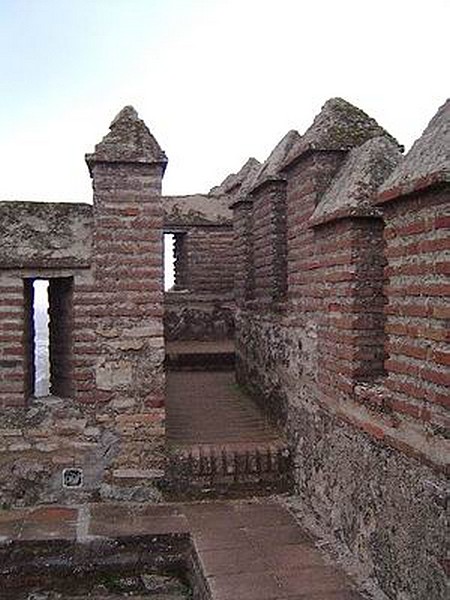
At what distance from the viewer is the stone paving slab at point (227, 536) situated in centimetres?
491

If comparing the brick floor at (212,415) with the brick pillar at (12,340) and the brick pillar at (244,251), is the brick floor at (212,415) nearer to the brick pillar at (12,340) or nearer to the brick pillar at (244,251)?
the brick pillar at (244,251)

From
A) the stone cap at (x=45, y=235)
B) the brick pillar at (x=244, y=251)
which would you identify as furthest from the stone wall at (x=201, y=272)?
the stone cap at (x=45, y=235)

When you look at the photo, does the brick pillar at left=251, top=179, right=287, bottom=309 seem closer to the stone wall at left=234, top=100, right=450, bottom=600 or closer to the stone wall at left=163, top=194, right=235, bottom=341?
the stone wall at left=234, top=100, right=450, bottom=600

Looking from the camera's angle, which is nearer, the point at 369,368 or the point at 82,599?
the point at 369,368

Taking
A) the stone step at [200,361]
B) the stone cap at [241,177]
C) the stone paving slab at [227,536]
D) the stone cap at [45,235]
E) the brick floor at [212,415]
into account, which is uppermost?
the stone cap at [241,177]

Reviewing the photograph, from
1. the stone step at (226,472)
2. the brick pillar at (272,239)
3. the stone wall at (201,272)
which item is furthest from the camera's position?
the stone wall at (201,272)

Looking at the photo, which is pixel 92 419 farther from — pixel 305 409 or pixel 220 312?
pixel 220 312

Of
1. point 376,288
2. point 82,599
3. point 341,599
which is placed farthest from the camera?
point 82,599

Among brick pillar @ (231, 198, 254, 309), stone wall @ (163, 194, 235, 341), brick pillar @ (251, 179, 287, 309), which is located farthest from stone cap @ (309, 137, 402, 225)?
stone wall @ (163, 194, 235, 341)

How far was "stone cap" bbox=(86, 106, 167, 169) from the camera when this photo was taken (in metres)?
6.66

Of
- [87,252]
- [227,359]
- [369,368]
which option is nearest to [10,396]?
[87,252]

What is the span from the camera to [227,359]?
39.7 feet

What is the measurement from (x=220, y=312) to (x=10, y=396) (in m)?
7.33

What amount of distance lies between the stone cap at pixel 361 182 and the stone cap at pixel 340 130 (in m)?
0.21
